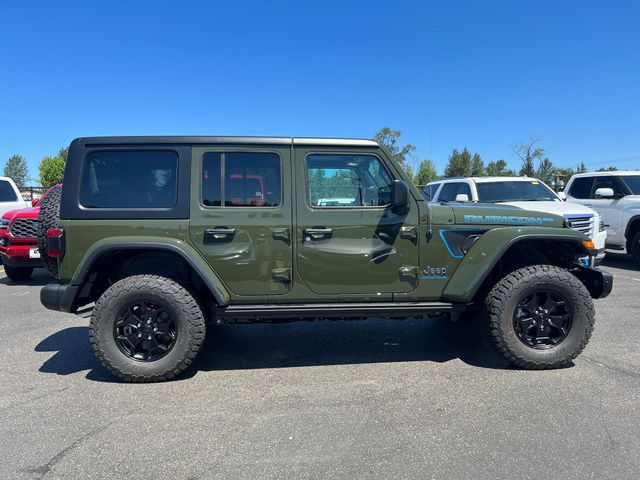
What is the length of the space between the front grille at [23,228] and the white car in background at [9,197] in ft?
9.68

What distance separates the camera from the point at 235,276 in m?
3.78

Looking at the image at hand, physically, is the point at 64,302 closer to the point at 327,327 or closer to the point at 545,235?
the point at 327,327

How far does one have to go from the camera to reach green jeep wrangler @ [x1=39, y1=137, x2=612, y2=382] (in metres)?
3.71

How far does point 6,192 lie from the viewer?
35.1ft

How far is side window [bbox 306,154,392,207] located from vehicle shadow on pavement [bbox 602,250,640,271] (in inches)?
324

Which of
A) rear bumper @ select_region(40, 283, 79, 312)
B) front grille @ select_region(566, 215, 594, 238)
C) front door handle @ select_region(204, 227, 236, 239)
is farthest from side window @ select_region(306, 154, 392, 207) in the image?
front grille @ select_region(566, 215, 594, 238)

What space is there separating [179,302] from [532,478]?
2.72m

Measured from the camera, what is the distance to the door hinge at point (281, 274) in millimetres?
3793

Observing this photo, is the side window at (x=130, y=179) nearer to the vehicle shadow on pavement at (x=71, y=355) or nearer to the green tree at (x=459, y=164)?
the vehicle shadow on pavement at (x=71, y=355)

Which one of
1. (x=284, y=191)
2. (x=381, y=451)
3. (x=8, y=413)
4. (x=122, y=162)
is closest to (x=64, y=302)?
(x=8, y=413)

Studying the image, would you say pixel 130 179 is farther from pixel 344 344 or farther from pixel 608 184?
pixel 608 184

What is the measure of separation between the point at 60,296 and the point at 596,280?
15.4 feet

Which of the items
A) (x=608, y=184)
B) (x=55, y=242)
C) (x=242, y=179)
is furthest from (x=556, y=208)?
(x=55, y=242)

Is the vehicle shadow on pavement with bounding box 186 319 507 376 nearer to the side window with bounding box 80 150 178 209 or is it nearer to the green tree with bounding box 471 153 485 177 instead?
the side window with bounding box 80 150 178 209
